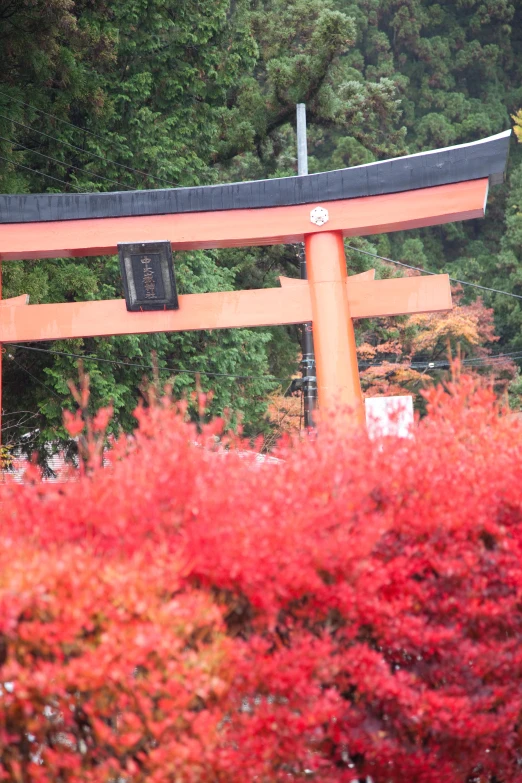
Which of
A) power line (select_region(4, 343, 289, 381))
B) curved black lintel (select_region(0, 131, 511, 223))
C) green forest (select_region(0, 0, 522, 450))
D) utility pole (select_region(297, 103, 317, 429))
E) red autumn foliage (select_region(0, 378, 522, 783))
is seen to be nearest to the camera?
red autumn foliage (select_region(0, 378, 522, 783))

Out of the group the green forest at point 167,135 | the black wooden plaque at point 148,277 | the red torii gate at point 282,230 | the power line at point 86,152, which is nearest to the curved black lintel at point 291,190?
the red torii gate at point 282,230

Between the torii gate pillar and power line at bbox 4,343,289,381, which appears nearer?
the torii gate pillar

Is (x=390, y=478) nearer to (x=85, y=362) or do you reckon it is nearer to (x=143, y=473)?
(x=143, y=473)

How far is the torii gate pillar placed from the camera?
10.1 meters

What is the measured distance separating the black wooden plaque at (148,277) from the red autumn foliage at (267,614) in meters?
6.28

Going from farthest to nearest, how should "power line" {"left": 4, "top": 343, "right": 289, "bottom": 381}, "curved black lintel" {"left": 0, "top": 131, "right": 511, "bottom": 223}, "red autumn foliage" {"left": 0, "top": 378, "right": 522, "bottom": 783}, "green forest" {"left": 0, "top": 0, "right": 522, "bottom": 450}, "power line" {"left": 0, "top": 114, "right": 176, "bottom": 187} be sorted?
"green forest" {"left": 0, "top": 0, "right": 522, "bottom": 450}
"power line" {"left": 0, "top": 114, "right": 176, "bottom": 187}
"power line" {"left": 4, "top": 343, "right": 289, "bottom": 381}
"curved black lintel" {"left": 0, "top": 131, "right": 511, "bottom": 223}
"red autumn foliage" {"left": 0, "top": 378, "right": 522, "bottom": 783}

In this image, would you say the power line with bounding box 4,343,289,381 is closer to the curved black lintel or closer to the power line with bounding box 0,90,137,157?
the curved black lintel

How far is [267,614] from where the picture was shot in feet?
11.4

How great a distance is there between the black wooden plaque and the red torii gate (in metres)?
0.11

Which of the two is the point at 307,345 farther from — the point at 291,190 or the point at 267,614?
the point at 267,614

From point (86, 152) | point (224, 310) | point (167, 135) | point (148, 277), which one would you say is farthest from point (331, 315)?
point (167, 135)

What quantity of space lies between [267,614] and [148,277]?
7493 mm

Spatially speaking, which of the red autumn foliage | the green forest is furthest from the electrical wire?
the red autumn foliage

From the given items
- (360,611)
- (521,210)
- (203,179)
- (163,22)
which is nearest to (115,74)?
(163,22)
